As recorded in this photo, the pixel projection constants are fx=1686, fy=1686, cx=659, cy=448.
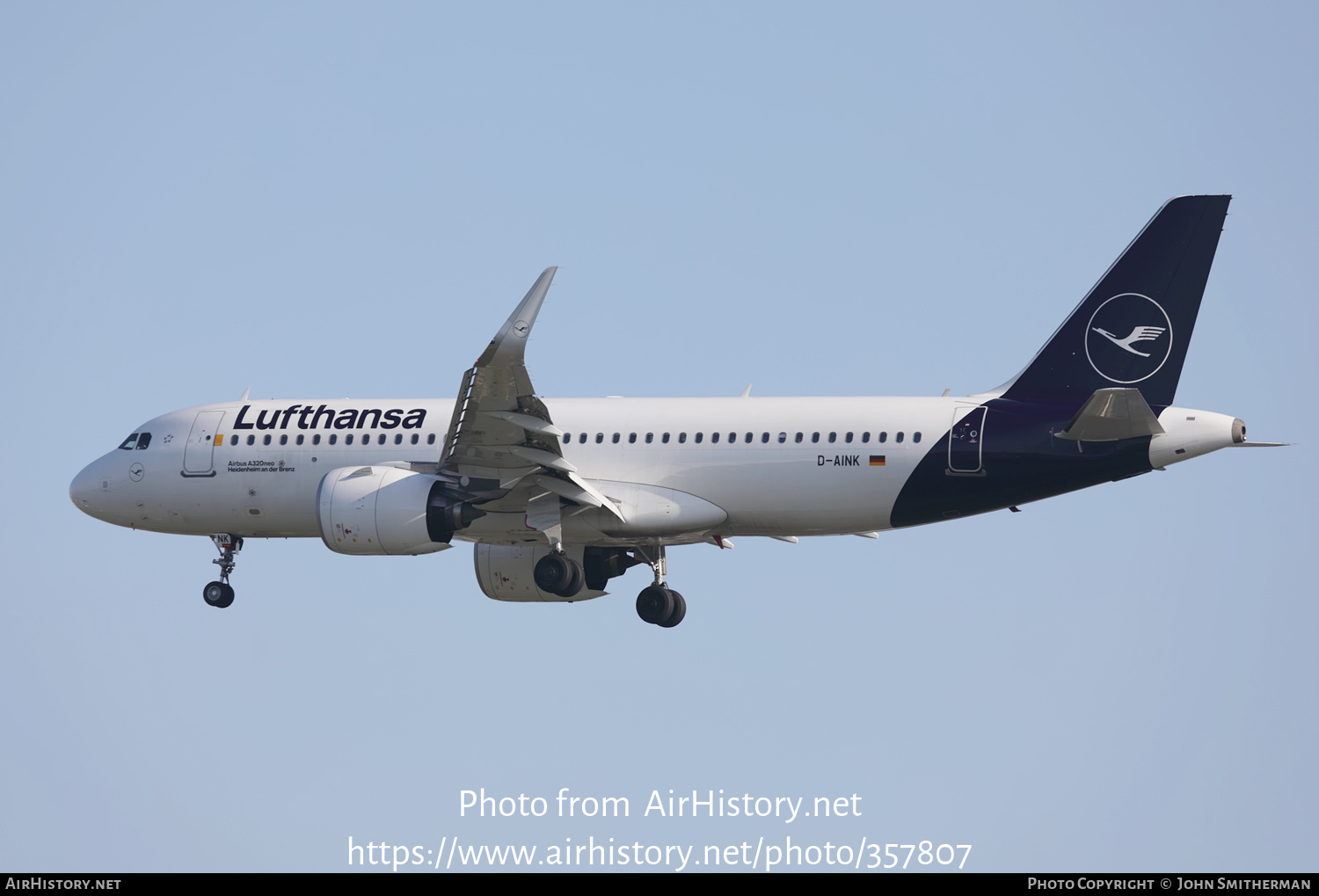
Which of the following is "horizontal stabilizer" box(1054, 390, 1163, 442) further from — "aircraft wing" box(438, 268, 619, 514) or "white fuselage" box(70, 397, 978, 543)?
"aircraft wing" box(438, 268, 619, 514)

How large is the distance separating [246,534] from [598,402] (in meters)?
8.18

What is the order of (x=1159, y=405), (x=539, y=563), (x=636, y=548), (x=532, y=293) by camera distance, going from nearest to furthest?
(x=532, y=293) → (x=1159, y=405) → (x=539, y=563) → (x=636, y=548)

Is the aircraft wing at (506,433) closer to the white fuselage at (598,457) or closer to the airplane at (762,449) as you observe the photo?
the airplane at (762,449)

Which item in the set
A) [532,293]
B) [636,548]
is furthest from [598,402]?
[532,293]

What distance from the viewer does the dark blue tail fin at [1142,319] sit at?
29156 mm

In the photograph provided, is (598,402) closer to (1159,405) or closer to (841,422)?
(841,422)

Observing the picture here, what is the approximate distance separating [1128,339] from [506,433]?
432 inches

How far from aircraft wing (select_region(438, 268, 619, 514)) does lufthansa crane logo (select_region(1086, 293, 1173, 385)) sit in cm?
913

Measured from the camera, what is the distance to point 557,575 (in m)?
31.3

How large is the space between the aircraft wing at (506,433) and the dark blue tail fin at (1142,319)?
8288mm

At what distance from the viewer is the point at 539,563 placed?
1241 inches

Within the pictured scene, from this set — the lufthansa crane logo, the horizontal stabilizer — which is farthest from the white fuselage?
the lufthansa crane logo

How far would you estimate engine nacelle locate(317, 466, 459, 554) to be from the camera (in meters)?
30.2

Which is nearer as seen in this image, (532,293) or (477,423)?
(532,293)
